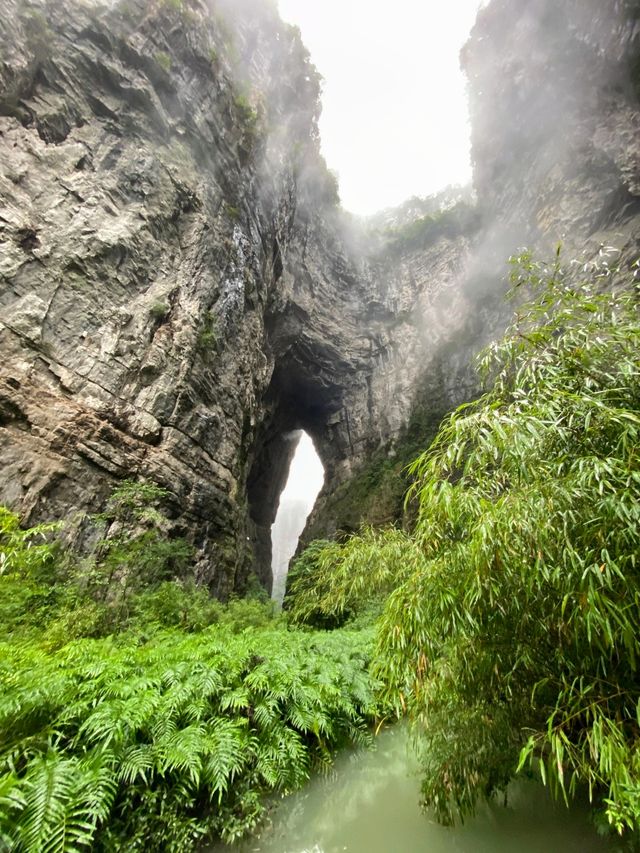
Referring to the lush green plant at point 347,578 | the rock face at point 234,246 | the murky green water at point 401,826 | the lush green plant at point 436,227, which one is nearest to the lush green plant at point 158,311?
the rock face at point 234,246

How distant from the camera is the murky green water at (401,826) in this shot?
2.50 metres

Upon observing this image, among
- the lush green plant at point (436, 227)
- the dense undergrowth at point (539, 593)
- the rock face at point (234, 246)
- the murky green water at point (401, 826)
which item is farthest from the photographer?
the lush green plant at point (436, 227)

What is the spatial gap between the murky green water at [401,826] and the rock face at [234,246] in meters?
6.45

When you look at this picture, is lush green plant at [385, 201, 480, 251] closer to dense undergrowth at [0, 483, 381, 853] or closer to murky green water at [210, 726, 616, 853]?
dense undergrowth at [0, 483, 381, 853]

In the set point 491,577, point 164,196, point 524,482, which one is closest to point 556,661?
point 491,577

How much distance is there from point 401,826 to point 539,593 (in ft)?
7.55

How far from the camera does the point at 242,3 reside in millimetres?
17719

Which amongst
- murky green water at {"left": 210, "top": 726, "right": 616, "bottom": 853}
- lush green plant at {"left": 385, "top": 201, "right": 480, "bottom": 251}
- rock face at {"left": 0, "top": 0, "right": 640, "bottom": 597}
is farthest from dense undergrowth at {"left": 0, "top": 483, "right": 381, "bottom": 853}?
lush green plant at {"left": 385, "top": 201, "right": 480, "bottom": 251}

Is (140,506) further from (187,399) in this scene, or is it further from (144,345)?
(144,345)

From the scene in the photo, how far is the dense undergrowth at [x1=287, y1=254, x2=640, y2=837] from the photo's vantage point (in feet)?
6.14

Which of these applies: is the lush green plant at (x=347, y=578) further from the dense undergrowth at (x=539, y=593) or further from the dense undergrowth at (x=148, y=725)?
the dense undergrowth at (x=148, y=725)

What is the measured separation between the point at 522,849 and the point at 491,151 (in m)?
25.3

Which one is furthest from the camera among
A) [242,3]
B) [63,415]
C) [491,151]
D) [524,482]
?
[491,151]

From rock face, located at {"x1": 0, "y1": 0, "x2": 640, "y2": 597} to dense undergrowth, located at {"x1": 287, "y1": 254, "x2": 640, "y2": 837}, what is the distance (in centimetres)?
731
